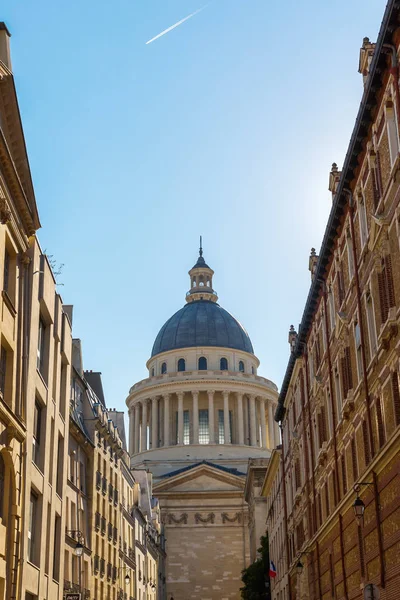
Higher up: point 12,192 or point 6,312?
point 12,192

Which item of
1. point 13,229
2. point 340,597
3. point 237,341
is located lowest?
point 340,597

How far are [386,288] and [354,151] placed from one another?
221 inches

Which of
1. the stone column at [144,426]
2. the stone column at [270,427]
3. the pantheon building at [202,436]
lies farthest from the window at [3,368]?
the stone column at [270,427]

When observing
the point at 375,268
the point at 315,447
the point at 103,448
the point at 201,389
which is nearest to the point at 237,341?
the point at 201,389

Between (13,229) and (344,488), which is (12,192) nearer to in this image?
(13,229)

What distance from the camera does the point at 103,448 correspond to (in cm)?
4975

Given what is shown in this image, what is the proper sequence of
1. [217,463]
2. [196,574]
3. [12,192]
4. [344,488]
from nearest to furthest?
[12,192] < [344,488] < [196,574] < [217,463]

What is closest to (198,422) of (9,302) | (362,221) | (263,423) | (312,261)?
(263,423)

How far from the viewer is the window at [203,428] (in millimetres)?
129750

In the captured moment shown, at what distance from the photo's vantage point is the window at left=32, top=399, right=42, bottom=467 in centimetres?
2966

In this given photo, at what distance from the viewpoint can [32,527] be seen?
29328 mm

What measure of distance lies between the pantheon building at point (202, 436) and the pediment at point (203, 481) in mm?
130

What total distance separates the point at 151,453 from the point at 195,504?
15.2 metres

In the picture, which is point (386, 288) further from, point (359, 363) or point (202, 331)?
point (202, 331)
